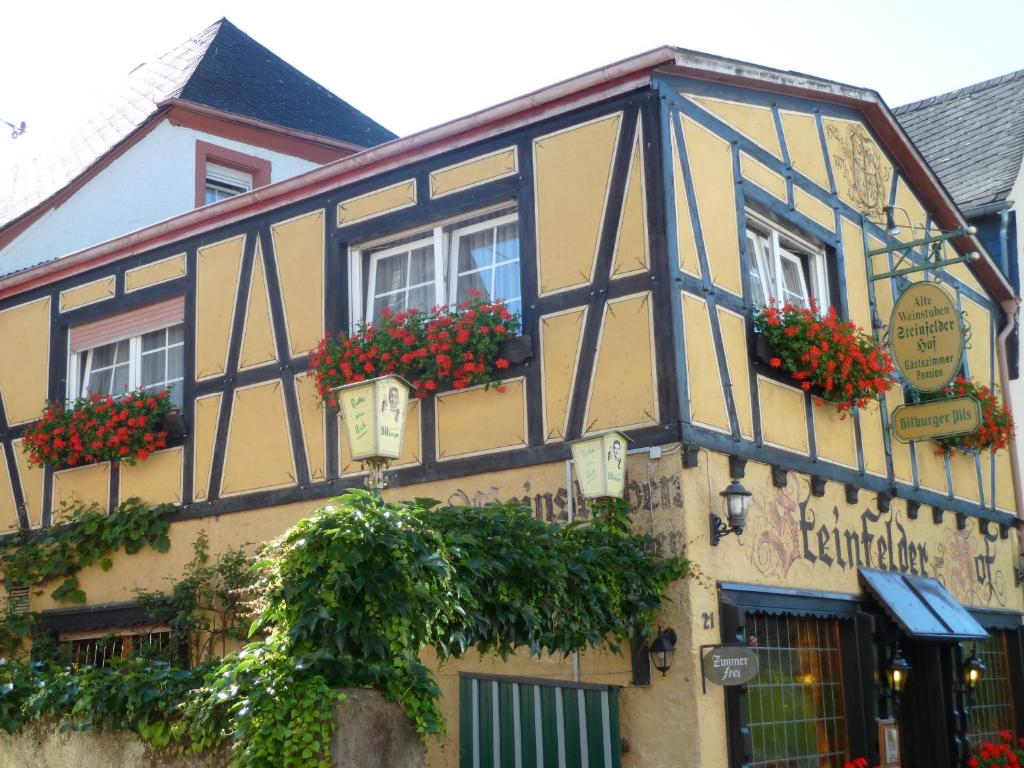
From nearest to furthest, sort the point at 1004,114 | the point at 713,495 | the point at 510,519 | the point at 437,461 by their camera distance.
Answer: the point at 510,519
the point at 713,495
the point at 437,461
the point at 1004,114

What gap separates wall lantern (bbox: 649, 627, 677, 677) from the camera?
743cm

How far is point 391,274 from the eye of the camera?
968cm

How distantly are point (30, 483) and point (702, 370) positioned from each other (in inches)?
250

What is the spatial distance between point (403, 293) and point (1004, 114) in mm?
9535

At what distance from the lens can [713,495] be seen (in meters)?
7.94

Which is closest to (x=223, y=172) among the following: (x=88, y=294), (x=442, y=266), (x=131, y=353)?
(x=88, y=294)

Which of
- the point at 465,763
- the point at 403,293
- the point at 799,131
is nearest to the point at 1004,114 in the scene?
the point at 799,131

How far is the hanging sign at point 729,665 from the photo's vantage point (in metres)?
7.41

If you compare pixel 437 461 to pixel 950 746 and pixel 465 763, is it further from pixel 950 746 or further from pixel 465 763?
pixel 950 746

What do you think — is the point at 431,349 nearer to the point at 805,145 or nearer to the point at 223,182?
the point at 805,145

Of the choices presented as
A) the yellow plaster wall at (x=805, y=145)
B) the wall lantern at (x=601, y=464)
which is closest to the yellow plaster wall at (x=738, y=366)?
the wall lantern at (x=601, y=464)

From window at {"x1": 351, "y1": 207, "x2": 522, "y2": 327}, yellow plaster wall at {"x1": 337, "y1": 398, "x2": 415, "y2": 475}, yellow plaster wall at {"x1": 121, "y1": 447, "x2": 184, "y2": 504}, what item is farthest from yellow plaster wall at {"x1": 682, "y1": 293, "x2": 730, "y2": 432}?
yellow plaster wall at {"x1": 121, "y1": 447, "x2": 184, "y2": 504}

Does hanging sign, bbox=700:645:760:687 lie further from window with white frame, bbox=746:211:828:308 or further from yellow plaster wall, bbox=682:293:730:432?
window with white frame, bbox=746:211:828:308

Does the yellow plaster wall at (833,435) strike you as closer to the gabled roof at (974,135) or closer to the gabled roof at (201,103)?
the gabled roof at (974,135)
